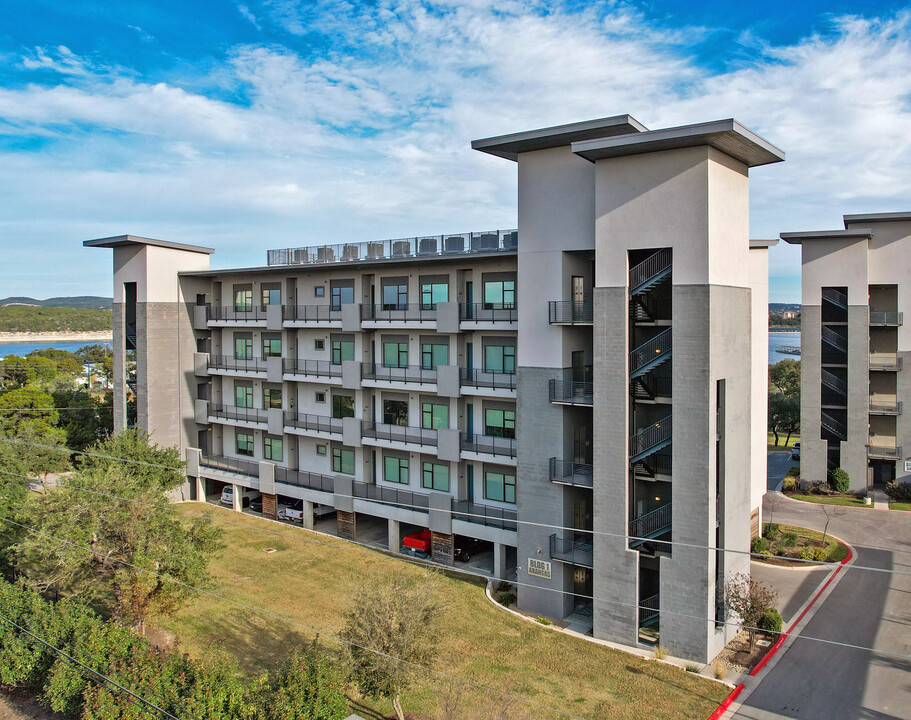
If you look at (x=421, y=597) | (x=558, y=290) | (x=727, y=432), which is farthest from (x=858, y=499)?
(x=421, y=597)

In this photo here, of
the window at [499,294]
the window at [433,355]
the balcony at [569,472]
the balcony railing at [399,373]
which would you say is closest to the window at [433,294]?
the window at [433,355]

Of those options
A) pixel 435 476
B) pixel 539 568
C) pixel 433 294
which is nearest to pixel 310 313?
pixel 433 294

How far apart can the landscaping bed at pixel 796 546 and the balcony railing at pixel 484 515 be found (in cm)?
1166

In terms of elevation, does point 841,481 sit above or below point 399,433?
below

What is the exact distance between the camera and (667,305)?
23.5 meters

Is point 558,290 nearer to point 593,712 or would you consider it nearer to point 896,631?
point 593,712

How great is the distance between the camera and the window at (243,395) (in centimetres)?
3831

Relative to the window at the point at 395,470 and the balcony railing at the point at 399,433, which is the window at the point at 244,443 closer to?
the balcony railing at the point at 399,433

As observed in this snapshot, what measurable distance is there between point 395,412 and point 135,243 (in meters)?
19.0

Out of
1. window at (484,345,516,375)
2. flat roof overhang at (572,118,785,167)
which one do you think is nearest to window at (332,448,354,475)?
window at (484,345,516,375)

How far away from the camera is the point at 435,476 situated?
98.9ft

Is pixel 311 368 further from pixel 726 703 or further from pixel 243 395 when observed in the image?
pixel 726 703

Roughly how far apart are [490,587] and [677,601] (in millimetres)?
7918

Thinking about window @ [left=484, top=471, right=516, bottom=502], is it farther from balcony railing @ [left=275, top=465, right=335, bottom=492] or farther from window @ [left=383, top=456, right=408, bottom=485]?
balcony railing @ [left=275, top=465, right=335, bottom=492]
